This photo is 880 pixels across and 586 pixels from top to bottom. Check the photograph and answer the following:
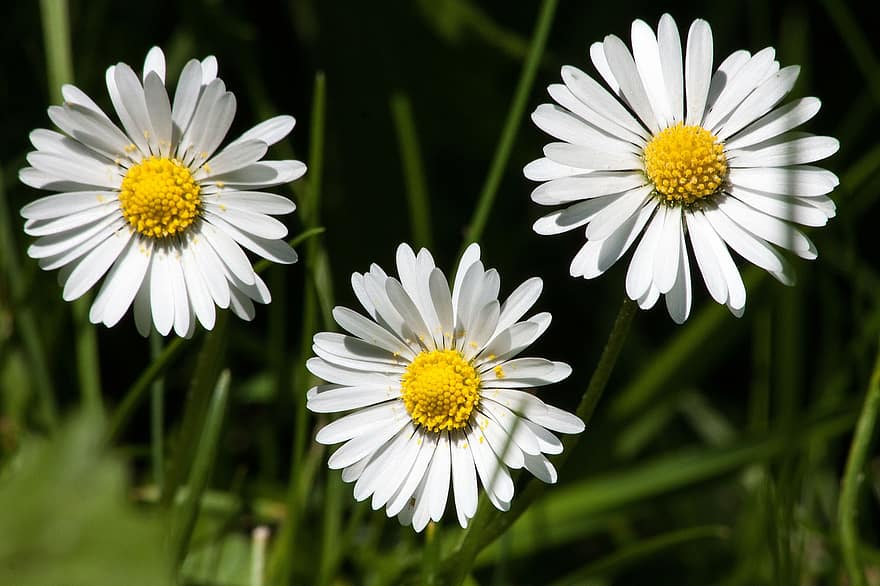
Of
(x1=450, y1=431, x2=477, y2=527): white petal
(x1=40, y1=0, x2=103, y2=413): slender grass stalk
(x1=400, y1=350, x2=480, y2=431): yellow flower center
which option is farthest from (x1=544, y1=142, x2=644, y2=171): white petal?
(x1=40, y1=0, x2=103, y2=413): slender grass stalk

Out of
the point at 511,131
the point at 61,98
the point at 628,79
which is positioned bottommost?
the point at 628,79

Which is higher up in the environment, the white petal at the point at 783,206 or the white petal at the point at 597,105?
the white petal at the point at 597,105

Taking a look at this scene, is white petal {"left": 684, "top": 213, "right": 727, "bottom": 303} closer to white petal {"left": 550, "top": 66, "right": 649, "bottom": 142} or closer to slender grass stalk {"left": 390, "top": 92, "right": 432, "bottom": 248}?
white petal {"left": 550, "top": 66, "right": 649, "bottom": 142}

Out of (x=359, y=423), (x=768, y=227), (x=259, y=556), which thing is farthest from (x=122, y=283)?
(x=768, y=227)

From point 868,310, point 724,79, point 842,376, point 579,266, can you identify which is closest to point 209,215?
point 579,266

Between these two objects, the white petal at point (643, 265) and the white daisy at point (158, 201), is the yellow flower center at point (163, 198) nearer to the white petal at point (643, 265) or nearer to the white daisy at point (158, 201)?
the white daisy at point (158, 201)

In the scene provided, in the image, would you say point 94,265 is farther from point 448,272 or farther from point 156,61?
point 448,272

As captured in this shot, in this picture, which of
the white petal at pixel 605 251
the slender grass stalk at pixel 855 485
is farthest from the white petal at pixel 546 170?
the slender grass stalk at pixel 855 485
